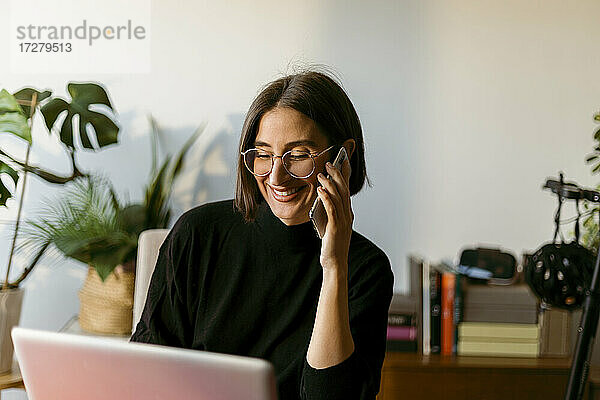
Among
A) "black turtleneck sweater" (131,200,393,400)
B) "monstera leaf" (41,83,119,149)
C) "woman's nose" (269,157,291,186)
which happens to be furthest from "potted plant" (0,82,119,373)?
"woman's nose" (269,157,291,186)

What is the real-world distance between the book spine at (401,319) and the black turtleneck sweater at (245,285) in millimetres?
758

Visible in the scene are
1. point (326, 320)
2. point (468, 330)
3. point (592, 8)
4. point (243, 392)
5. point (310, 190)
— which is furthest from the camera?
point (592, 8)

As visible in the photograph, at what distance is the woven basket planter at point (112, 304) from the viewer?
2250 mm

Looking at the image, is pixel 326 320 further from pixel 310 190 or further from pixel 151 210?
pixel 151 210

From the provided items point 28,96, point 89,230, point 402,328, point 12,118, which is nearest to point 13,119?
point 12,118

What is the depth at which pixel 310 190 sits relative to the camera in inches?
56.6

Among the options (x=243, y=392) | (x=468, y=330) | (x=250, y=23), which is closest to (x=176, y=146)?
(x=250, y=23)

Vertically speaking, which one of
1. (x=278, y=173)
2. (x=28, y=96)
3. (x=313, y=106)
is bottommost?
(x=278, y=173)

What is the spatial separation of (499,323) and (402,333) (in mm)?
291

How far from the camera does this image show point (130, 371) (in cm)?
86

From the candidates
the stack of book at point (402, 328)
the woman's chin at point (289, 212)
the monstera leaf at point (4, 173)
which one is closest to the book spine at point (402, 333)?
the stack of book at point (402, 328)

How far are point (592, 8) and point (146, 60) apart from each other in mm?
1488

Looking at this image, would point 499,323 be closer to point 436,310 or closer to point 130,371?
point 436,310

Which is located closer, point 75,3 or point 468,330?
point 468,330
